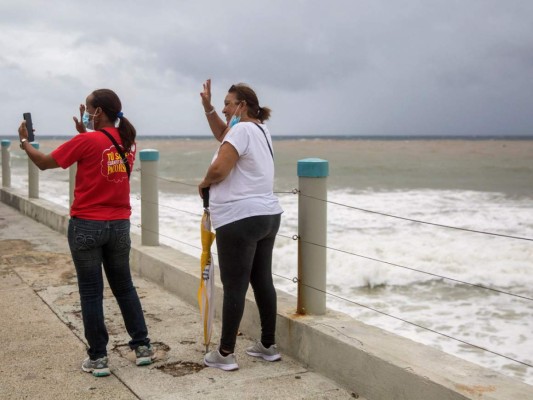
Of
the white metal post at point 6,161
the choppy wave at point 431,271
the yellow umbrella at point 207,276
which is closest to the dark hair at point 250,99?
the yellow umbrella at point 207,276

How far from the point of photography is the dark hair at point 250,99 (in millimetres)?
3736

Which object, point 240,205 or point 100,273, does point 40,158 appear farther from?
point 240,205

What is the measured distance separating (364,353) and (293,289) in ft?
11.8

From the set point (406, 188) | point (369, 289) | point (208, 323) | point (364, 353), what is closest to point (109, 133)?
point (208, 323)

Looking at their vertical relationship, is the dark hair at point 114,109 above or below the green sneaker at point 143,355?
above

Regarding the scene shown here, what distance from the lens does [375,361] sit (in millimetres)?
3422

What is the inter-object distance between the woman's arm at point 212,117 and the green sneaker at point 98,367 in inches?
56.9

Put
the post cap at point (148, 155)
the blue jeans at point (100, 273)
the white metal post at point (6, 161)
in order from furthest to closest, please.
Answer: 1. the white metal post at point (6, 161)
2. the post cap at point (148, 155)
3. the blue jeans at point (100, 273)

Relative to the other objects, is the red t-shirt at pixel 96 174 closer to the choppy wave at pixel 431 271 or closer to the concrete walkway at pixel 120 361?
the concrete walkway at pixel 120 361

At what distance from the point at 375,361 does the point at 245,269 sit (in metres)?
0.84

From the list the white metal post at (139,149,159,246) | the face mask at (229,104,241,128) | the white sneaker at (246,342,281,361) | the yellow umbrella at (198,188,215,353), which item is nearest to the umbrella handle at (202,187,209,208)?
the yellow umbrella at (198,188,215,353)

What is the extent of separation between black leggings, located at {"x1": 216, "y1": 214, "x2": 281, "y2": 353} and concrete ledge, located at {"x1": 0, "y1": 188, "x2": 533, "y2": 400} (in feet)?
0.70

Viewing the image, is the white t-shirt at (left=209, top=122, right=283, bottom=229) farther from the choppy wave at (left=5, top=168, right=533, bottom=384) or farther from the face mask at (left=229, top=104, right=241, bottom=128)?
the choppy wave at (left=5, top=168, right=533, bottom=384)

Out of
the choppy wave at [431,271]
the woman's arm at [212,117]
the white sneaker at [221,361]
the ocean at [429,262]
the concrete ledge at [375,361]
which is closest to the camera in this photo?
the concrete ledge at [375,361]
